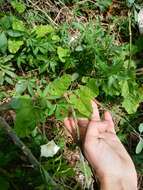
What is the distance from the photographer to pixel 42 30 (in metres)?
3.08

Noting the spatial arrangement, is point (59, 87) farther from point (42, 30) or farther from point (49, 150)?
point (42, 30)

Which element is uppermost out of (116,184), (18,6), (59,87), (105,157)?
(18,6)

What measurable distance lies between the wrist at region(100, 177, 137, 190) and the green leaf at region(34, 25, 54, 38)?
1.00m

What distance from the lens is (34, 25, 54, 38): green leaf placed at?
3053 millimetres

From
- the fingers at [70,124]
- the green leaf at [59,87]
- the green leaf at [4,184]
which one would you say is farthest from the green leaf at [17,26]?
the green leaf at [4,184]

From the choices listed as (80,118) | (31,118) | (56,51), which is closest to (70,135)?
(80,118)

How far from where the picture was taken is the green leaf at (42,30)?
305 cm

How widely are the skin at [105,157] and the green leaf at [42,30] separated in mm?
603

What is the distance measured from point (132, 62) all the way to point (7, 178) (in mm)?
1145

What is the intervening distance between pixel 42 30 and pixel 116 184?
1.08 meters

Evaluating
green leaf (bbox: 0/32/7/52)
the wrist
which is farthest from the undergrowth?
the wrist

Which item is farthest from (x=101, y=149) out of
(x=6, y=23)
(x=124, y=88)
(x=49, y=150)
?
(x=6, y=23)

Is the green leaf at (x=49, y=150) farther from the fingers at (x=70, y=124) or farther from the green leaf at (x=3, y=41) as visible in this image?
the green leaf at (x=3, y=41)

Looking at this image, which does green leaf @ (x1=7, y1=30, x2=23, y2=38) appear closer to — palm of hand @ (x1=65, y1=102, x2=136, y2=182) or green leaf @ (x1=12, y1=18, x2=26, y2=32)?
green leaf @ (x1=12, y1=18, x2=26, y2=32)
